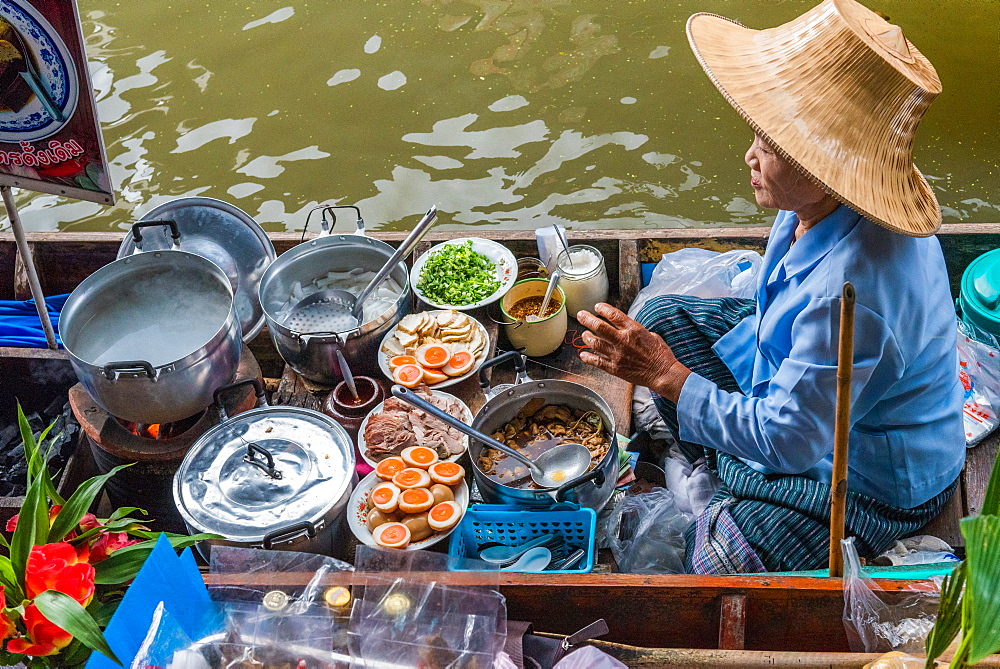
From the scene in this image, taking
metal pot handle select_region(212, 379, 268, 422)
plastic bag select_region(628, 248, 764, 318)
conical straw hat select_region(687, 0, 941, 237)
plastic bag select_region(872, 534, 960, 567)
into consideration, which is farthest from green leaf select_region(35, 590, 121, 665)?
plastic bag select_region(628, 248, 764, 318)

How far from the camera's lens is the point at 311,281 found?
11.1 feet

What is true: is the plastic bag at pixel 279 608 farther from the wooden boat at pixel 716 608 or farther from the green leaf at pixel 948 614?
the green leaf at pixel 948 614

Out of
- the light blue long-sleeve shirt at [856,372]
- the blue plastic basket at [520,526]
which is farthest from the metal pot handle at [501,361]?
the light blue long-sleeve shirt at [856,372]

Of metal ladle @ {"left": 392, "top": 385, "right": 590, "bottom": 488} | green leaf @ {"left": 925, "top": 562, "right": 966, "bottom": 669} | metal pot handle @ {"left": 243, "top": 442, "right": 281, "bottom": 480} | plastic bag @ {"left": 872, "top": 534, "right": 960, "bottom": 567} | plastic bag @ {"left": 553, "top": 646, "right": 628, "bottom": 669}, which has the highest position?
green leaf @ {"left": 925, "top": 562, "right": 966, "bottom": 669}

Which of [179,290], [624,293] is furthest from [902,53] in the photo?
[179,290]

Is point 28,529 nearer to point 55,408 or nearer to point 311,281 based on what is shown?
point 55,408

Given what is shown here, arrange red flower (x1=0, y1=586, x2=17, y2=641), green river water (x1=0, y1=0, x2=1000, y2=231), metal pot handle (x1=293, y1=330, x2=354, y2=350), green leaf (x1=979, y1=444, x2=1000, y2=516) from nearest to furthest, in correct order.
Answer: green leaf (x1=979, y1=444, x2=1000, y2=516) < red flower (x1=0, y1=586, x2=17, y2=641) < metal pot handle (x1=293, y1=330, x2=354, y2=350) < green river water (x1=0, y1=0, x2=1000, y2=231)

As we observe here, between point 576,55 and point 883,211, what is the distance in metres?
3.91

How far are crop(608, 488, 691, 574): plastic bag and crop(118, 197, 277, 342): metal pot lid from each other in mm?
1616

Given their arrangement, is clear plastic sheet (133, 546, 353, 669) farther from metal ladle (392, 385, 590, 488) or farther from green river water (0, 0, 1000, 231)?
green river water (0, 0, 1000, 231)

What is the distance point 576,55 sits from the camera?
18.3ft

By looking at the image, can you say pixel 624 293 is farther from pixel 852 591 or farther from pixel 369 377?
pixel 852 591

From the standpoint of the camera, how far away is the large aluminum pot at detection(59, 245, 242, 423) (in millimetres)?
2602

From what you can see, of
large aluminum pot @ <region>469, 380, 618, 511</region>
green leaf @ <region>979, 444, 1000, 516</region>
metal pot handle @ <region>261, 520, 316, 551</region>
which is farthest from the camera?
large aluminum pot @ <region>469, 380, 618, 511</region>
